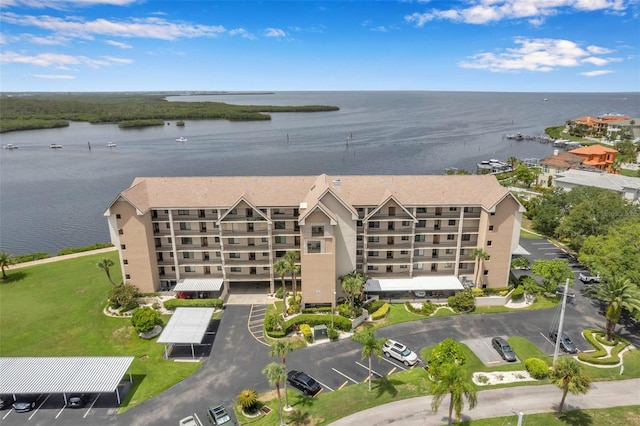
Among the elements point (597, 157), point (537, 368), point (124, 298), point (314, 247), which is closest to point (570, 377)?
point (537, 368)

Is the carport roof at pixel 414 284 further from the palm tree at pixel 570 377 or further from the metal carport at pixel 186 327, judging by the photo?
the palm tree at pixel 570 377

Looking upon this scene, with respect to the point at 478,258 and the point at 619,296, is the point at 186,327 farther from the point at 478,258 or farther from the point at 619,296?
the point at 619,296

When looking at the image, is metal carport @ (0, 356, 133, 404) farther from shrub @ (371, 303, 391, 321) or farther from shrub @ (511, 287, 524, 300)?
shrub @ (511, 287, 524, 300)

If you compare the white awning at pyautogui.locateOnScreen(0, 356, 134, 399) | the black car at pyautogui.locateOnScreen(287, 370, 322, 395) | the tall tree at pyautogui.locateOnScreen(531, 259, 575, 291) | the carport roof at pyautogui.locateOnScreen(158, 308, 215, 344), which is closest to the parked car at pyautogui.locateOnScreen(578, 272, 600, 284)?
the tall tree at pyautogui.locateOnScreen(531, 259, 575, 291)

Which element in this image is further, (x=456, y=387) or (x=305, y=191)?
(x=305, y=191)

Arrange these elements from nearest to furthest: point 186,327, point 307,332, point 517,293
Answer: point 186,327 → point 307,332 → point 517,293

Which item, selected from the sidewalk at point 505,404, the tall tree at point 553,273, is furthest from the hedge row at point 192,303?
the tall tree at point 553,273
